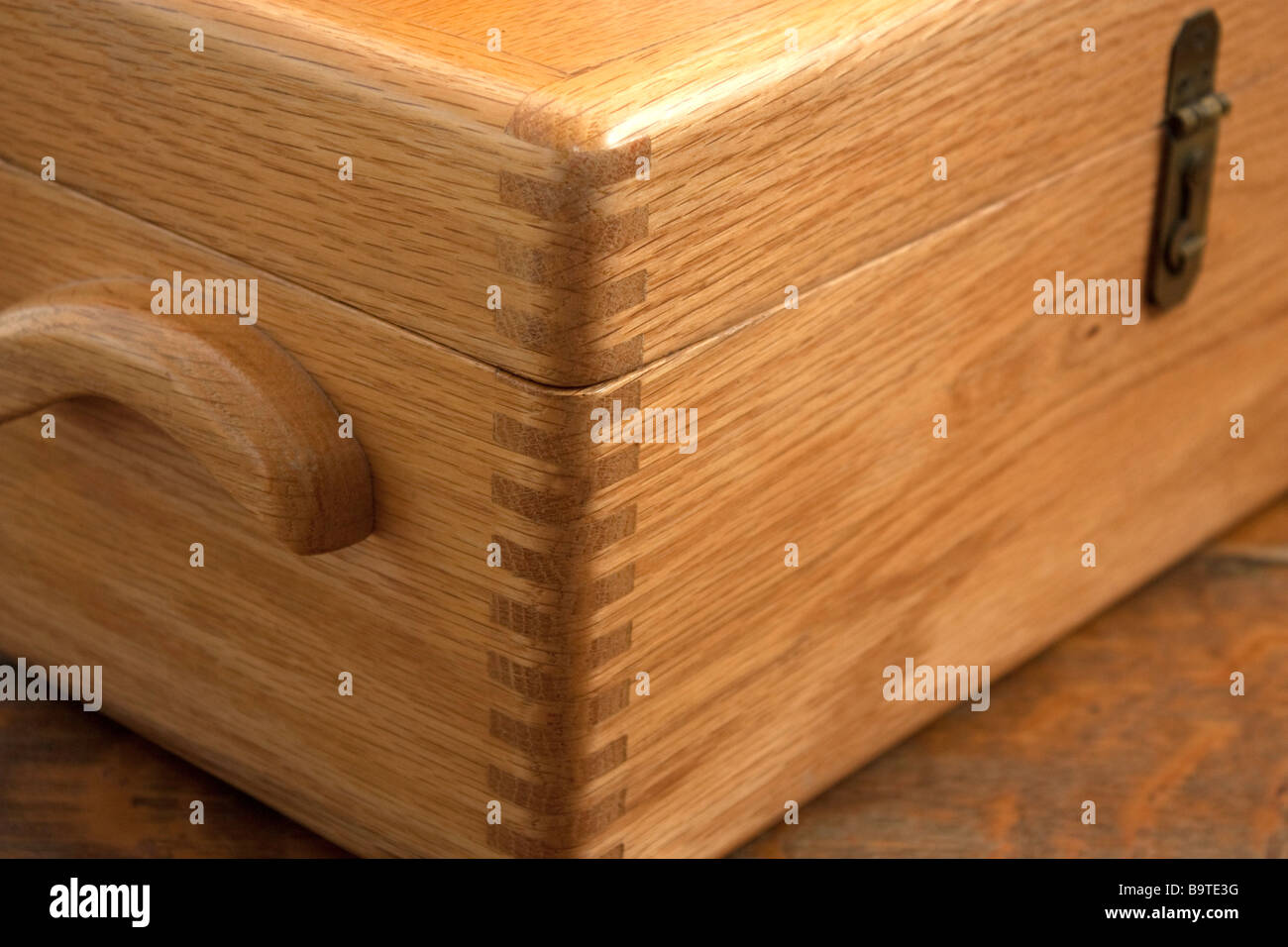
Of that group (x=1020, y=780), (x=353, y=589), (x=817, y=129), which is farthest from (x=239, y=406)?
(x=1020, y=780)

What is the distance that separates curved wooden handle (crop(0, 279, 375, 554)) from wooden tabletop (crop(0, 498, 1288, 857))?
203mm

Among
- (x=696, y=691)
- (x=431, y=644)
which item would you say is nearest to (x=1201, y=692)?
(x=696, y=691)

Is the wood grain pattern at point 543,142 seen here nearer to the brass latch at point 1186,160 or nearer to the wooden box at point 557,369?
the wooden box at point 557,369

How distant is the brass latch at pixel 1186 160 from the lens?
95 cm

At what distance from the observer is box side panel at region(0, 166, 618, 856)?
73 cm

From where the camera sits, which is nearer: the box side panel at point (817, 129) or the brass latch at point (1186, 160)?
the box side panel at point (817, 129)

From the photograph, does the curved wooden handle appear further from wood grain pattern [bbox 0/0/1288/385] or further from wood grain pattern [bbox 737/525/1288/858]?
wood grain pattern [bbox 737/525/1288/858]

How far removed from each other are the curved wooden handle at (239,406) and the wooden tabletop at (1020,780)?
0.20 meters

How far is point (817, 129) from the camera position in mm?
754

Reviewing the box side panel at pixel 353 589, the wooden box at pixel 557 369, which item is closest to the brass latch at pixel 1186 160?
the wooden box at pixel 557 369

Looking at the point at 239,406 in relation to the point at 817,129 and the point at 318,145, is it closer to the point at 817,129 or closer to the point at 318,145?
the point at 318,145

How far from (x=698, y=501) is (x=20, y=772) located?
38 centimetres

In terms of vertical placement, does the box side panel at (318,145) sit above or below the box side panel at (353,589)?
above

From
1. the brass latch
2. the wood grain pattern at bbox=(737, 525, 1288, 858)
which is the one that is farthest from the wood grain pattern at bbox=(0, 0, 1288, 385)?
the wood grain pattern at bbox=(737, 525, 1288, 858)
